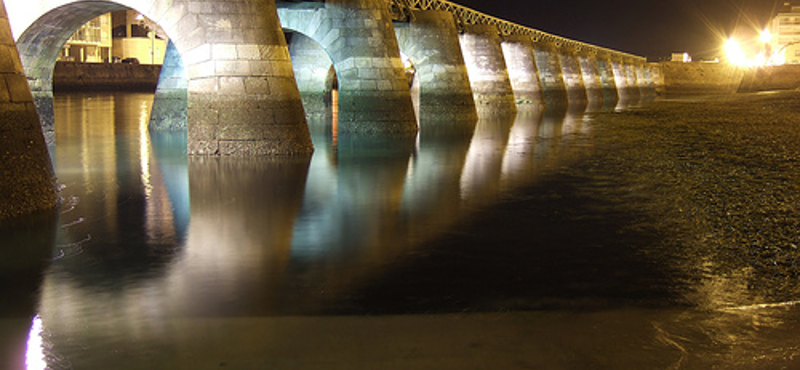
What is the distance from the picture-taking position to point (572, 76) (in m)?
52.1

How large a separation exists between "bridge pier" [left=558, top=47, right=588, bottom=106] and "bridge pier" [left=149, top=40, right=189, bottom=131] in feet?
115

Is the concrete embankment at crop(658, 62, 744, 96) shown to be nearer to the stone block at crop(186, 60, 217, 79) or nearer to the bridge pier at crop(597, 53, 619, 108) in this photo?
the bridge pier at crop(597, 53, 619, 108)

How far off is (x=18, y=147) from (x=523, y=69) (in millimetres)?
34191

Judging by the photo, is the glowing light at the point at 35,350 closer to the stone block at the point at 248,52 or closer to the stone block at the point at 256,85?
the stone block at the point at 256,85

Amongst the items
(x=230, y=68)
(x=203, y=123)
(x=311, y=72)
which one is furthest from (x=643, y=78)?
(x=203, y=123)

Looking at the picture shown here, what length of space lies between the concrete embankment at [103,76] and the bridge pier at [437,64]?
32.6 m

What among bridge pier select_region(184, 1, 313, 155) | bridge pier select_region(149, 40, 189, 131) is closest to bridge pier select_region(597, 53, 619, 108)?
bridge pier select_region(149, 40, 189, 131)

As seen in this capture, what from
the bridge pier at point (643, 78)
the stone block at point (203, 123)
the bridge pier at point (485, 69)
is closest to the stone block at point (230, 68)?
the stone block at point (203, 123)

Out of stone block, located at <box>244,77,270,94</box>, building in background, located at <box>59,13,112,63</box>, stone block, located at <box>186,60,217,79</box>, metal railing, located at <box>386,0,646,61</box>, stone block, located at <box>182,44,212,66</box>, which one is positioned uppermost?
building in background, located at <box>59,13,112,63</box>

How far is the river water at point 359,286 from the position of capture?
14.7 feet

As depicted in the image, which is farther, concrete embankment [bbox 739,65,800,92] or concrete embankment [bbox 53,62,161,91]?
concrete embankment [bbox 739,65,800,92]

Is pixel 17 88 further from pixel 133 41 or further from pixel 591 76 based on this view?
pixel 133 41

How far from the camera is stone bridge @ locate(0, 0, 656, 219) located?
341 inches

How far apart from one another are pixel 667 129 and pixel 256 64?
49.9 feet
